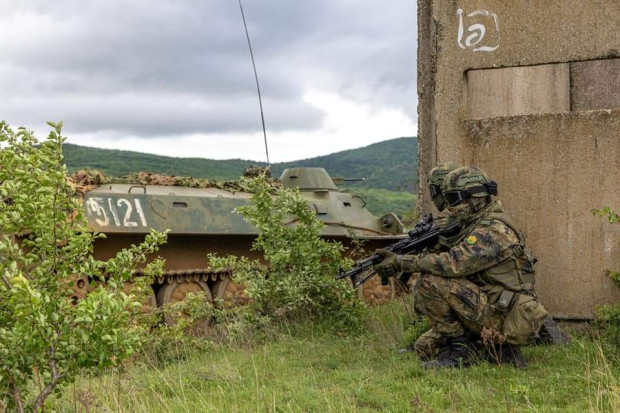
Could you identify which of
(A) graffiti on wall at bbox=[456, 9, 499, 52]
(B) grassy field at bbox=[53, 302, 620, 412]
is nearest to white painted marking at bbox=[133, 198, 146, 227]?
(B) grassy field at bbox=[53, 302, 620, 412]

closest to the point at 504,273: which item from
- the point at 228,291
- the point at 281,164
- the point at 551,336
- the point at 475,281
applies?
the point at 475,281

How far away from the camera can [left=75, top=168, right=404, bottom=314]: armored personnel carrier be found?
10195 millimetres

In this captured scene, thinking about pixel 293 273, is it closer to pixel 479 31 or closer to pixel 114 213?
pixel 114 213

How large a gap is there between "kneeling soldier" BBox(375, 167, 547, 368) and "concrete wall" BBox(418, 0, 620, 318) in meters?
1.07

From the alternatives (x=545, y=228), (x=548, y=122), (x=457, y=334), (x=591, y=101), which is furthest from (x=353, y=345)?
(x=591, y=101)

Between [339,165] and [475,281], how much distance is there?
2397 inches

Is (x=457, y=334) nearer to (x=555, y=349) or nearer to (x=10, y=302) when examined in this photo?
(x=555, y=349)

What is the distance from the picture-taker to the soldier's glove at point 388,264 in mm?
6699

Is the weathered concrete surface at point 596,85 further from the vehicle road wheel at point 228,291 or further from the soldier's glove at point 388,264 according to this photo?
the vehicle road wheel at point 228,291

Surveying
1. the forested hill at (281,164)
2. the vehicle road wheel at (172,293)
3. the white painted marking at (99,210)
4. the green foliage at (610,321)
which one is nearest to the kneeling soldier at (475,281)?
the green foliage at (610,321)

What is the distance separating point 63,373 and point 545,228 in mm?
4402

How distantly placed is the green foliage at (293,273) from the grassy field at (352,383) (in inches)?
31.5

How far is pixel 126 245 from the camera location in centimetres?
1041

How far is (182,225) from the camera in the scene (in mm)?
10766
